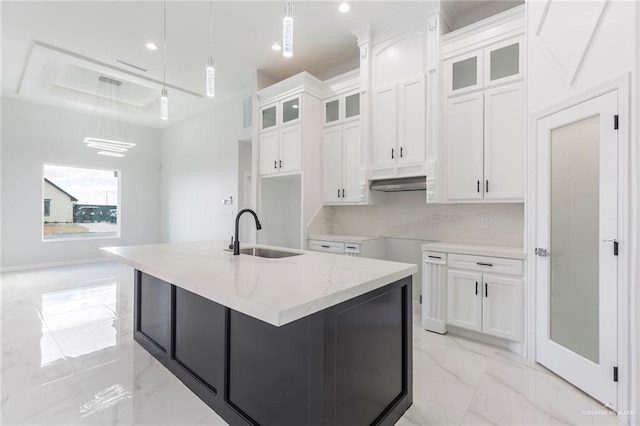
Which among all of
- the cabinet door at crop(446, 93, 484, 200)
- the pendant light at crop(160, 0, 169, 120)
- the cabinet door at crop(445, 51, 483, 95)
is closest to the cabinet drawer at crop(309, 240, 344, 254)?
the cabinet door at crop(446, 93, 484, 200)

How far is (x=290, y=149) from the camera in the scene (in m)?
4.21

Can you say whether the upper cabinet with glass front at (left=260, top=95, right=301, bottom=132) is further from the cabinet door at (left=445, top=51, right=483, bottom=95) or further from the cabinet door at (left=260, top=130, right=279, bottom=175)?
the cabinet door at (left=445, top=51, right=483, bottom=95)

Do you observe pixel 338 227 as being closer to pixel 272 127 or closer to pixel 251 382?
pixel 272 127

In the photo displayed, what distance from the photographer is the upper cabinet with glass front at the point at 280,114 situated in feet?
A: 13.6

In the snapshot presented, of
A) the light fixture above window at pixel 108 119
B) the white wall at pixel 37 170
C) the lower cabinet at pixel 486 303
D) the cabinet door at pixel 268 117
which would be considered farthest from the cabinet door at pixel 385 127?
the white wall at pixel 37 170

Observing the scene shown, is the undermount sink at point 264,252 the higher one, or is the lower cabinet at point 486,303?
the undermount sink at point 264,252

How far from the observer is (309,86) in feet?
13.5

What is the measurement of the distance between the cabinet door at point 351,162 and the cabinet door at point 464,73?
3.93ft

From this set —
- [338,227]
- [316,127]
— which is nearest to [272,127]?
[316,127]

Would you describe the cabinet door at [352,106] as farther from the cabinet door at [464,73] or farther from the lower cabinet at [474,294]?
Answer: the lower cabinet at [474,294]

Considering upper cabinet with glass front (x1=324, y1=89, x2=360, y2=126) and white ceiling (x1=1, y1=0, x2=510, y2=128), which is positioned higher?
white ceiling (x1=1, y1=0, x2=510, y2=128)

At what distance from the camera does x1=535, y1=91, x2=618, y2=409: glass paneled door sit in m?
1.86

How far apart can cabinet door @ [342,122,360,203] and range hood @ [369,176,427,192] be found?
27cm

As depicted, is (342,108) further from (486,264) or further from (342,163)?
(486,264)
